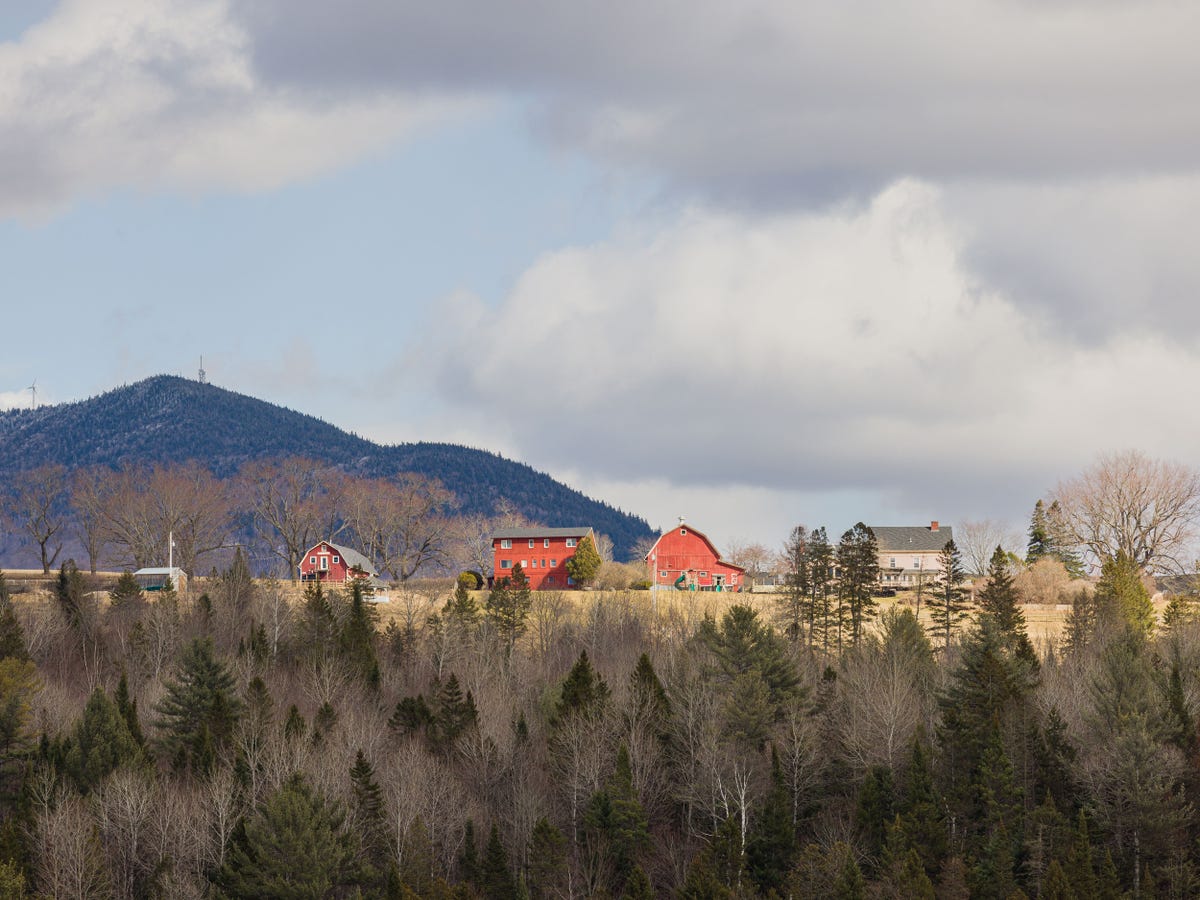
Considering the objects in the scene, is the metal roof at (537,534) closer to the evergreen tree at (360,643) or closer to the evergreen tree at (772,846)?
the evergreen tree at (360,643)

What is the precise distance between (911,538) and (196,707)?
93468 millimetres

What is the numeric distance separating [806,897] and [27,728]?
46.0 metres

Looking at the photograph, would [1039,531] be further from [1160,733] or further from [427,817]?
[427,817]

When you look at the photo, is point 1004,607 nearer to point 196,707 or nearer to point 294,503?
point 196,707

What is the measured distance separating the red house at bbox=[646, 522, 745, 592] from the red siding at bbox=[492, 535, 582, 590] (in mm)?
9074

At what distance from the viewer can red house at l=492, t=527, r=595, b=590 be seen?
145875 millimetres

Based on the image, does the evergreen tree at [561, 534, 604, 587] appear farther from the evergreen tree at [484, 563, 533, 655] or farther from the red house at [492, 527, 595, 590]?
the evergreen tree at [484, 563, 533, 655]

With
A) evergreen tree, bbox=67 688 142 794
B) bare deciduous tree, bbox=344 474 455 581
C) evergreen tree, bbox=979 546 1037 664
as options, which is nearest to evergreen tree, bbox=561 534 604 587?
bare deciduous tree, bbox=344 474 455 581

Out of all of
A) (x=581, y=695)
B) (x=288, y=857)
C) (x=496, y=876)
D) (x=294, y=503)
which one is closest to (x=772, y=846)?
(x=496, y=876)

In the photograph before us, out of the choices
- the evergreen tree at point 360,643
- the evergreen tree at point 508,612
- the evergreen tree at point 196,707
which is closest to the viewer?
the evergreen tree at point 196,707

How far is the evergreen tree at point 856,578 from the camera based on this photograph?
112 metres

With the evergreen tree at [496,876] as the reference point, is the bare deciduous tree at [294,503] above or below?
above

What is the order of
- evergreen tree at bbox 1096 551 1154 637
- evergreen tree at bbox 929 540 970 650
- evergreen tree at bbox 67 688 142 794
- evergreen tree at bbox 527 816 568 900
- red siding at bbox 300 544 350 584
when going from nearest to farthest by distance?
evergreen tree at bbox 527 816 568 900 → evergreen tree at bbox 67 688 142 794 → evergreen tree at bbox 1096 551 1154 637 → evergreen tree at bbox 929 540 970 650 → red siding at bbox 300 544 350 584

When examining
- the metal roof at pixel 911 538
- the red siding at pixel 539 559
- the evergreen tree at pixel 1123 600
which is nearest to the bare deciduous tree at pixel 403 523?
the red siding at pixel 539 559
